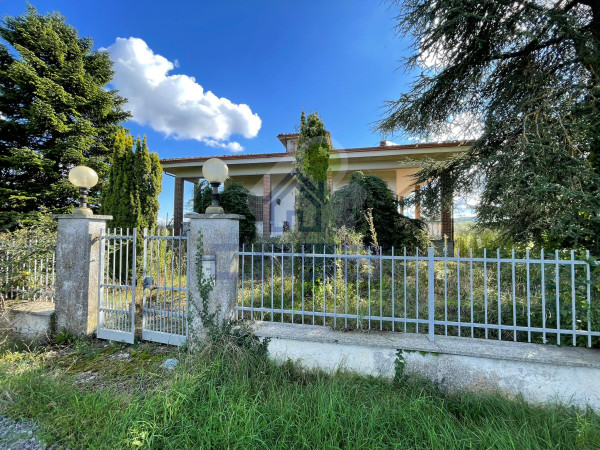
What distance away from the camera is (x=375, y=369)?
8.95 ft

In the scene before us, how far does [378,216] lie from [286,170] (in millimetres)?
5048

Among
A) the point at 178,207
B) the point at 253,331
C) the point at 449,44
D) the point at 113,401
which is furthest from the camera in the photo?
the point at 178,207

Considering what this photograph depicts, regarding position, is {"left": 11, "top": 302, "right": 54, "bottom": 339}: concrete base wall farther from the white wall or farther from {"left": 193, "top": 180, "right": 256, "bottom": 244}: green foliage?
the white wall

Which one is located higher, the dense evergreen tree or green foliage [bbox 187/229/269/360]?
the dense evergreen tree

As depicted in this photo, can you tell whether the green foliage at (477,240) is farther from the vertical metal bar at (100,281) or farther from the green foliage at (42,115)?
the green foliage at (42,115)

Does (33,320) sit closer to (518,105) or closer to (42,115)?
(518,105)

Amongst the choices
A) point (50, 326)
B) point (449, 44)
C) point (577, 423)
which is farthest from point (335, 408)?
point (449, 44)

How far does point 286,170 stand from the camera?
1129 cm

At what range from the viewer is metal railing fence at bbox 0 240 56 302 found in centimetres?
457

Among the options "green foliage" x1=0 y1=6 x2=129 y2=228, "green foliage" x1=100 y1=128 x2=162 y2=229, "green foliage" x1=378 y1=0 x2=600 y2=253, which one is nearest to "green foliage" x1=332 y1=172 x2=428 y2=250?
"green foliage" x1=378 y1=0 x2=600 y2=253

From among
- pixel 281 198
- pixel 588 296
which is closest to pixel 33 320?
pixel 588 296

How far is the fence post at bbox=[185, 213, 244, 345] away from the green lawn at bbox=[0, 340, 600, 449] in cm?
44

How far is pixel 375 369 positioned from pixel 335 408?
29.0 inches

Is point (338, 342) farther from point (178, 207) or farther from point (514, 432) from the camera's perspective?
point (178, 207)
